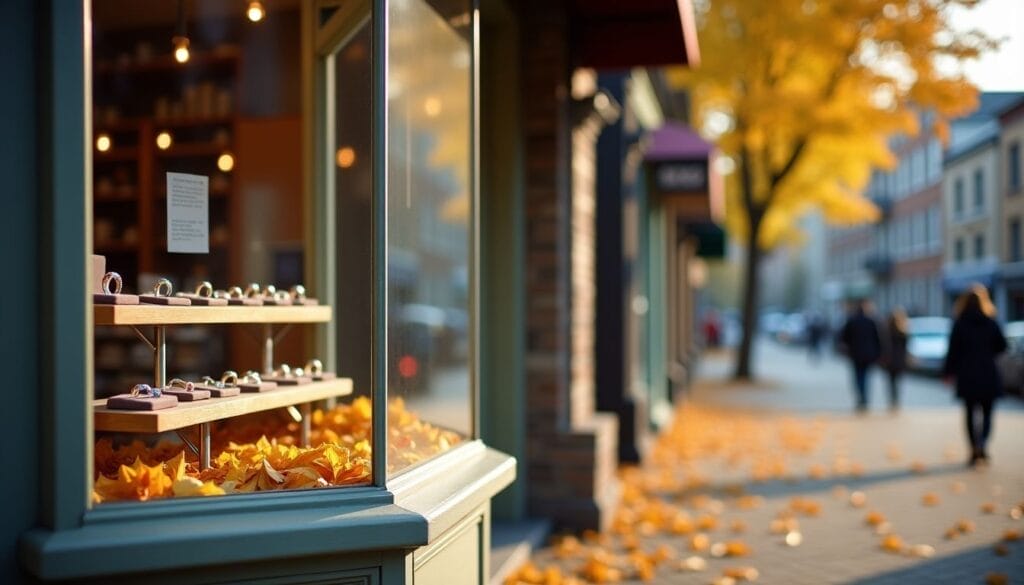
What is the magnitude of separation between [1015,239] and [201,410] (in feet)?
89.0

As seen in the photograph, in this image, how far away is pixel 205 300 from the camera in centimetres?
355

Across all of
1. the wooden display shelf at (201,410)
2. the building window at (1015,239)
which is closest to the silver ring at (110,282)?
the wooden display shelf at (201,410)

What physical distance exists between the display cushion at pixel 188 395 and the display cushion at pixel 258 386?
25 cm

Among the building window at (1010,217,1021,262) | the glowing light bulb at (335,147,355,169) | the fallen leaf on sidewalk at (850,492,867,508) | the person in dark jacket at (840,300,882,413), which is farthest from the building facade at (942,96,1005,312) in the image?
the glowing light bulb at (335,147,355,169)

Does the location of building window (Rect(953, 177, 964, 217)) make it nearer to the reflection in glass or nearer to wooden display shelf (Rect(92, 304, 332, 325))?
the reflection in glass

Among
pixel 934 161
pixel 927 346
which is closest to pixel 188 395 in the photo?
pixel 934 161

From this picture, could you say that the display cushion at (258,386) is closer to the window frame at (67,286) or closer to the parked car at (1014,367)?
the window frame at (67,286)

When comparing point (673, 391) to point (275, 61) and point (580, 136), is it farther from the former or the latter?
point (275, 61)

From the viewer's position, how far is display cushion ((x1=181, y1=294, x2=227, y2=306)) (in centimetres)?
352

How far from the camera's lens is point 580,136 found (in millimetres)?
6797

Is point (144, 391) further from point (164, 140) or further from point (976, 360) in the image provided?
point (976, 360)

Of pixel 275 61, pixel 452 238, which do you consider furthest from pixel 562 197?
pixel 275 61

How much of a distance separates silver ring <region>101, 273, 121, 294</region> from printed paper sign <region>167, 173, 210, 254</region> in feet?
1.11

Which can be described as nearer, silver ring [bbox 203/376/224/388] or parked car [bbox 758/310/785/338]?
silver ring [bbox 203/376/224/388]
